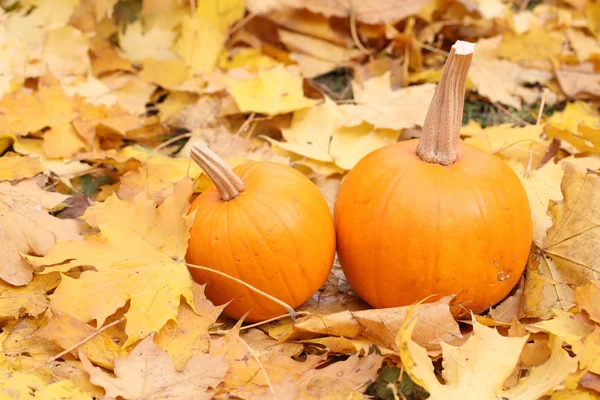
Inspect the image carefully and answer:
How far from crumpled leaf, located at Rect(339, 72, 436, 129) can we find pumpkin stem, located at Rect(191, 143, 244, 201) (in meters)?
0.71

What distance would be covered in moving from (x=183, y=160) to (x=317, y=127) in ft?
1.61

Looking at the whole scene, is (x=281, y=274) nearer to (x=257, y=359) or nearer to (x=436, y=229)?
(x=257, y=359)

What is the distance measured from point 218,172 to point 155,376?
50 cm

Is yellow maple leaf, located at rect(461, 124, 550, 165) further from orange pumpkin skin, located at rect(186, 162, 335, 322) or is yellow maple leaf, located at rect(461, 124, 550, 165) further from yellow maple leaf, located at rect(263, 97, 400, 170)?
orange pumpkin skin, located at rect(186, 162, 335, 322)

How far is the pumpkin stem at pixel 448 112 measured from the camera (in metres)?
1.48

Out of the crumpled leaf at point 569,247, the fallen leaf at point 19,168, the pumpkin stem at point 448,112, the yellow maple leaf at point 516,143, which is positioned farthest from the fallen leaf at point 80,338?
the yellow maple leaf at point 516,143

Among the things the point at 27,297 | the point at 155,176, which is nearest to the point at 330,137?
the point at 155,176

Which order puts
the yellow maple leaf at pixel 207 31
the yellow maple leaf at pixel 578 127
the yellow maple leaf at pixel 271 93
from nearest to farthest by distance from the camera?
1. the yellow maple leaf at pixel 578 127
2. the yellow maple leaf at pixel 271 93
3. the yellow maple leaf at pixel 207 31

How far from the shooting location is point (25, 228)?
1.70 m

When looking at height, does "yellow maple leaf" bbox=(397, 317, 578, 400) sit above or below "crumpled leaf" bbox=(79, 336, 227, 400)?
above

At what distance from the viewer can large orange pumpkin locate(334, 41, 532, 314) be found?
1.52 meters

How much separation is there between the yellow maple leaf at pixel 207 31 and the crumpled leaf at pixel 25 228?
109 cm

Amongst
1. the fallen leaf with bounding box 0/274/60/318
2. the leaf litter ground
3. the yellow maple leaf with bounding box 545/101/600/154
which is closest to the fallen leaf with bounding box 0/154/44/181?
the leaf litter ground

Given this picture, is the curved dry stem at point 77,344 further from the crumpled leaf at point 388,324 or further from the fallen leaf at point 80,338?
the crumpled leaf at point 388,324
